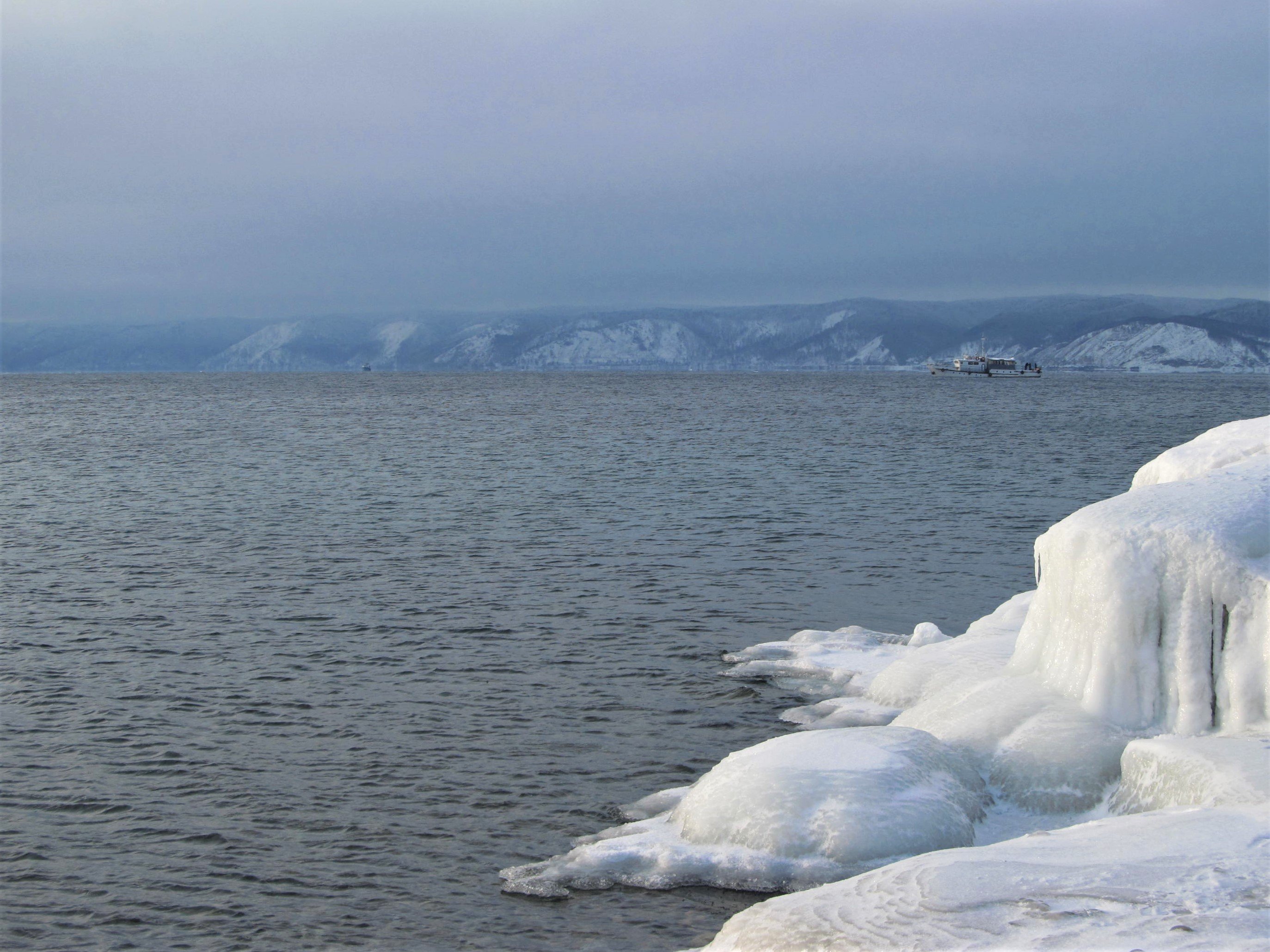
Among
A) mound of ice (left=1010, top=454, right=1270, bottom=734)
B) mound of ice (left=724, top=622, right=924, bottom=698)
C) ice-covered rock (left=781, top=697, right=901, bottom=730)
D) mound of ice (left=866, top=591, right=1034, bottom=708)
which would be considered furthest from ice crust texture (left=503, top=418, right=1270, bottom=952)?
mound of ice (left=724, top=622, right=924, bottom=698)

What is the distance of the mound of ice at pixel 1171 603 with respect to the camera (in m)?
12.6

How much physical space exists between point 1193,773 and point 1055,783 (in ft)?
6.66

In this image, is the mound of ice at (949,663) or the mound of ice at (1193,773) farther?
the mound of ice at (949,663)

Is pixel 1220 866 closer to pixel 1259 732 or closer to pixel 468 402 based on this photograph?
pixel 1259 732

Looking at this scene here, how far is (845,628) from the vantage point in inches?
920

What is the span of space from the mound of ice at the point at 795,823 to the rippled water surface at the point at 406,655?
39cm

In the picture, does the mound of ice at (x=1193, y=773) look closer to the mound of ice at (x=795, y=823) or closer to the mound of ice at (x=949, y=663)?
the mound of ice at (x=795, y=823)

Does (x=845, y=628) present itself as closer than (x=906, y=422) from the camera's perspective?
Yes

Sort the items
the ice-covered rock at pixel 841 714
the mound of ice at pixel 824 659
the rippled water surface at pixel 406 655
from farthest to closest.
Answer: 1. the mound of ice at pixel 824 659
2. the ice-covered rock at pixel 841 714
3. the rippled water surface at pixel 406 655

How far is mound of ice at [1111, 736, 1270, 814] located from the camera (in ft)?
36.4

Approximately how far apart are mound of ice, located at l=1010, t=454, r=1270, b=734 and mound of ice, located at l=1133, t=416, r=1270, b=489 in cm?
145

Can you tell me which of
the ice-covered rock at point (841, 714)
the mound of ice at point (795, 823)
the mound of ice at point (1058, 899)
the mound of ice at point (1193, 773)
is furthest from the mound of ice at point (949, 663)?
the mound of ice at point (1058, 899)

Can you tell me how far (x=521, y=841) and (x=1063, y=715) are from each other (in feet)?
22.4

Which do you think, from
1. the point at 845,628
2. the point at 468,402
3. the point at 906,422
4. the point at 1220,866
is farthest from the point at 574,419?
the point at 1220,866
